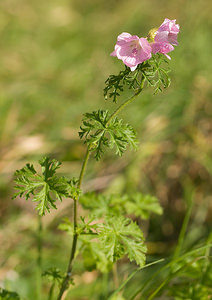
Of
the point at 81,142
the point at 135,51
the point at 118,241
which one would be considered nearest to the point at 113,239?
the point at 118,241

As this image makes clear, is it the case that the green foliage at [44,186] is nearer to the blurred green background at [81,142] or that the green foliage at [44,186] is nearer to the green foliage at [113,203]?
the green foliage at [113,203]

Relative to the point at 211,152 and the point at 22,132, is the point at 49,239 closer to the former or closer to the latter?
the point at 22,132

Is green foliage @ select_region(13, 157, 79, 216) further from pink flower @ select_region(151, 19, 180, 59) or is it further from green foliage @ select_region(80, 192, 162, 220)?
pink flower @ select_region(151, 19, 180, 59)

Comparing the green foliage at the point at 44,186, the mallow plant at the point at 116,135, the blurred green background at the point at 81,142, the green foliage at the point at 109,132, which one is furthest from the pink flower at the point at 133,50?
the blurred green background at the point at 81,142

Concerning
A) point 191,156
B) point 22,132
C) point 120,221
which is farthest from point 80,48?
point 120,221

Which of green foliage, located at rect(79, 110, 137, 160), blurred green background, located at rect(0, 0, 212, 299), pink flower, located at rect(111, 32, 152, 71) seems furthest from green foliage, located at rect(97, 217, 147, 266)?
blurred green background, located at rect(0, 0, 212, 299)

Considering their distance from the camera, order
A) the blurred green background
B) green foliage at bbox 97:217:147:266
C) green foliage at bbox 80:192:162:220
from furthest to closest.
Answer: the blurred green background < green foliage at bbox 80:192:162:220 < green foliage at bbox 97:217:147:266

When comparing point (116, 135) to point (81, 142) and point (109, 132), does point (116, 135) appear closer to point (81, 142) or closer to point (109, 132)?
point (109, 132)
